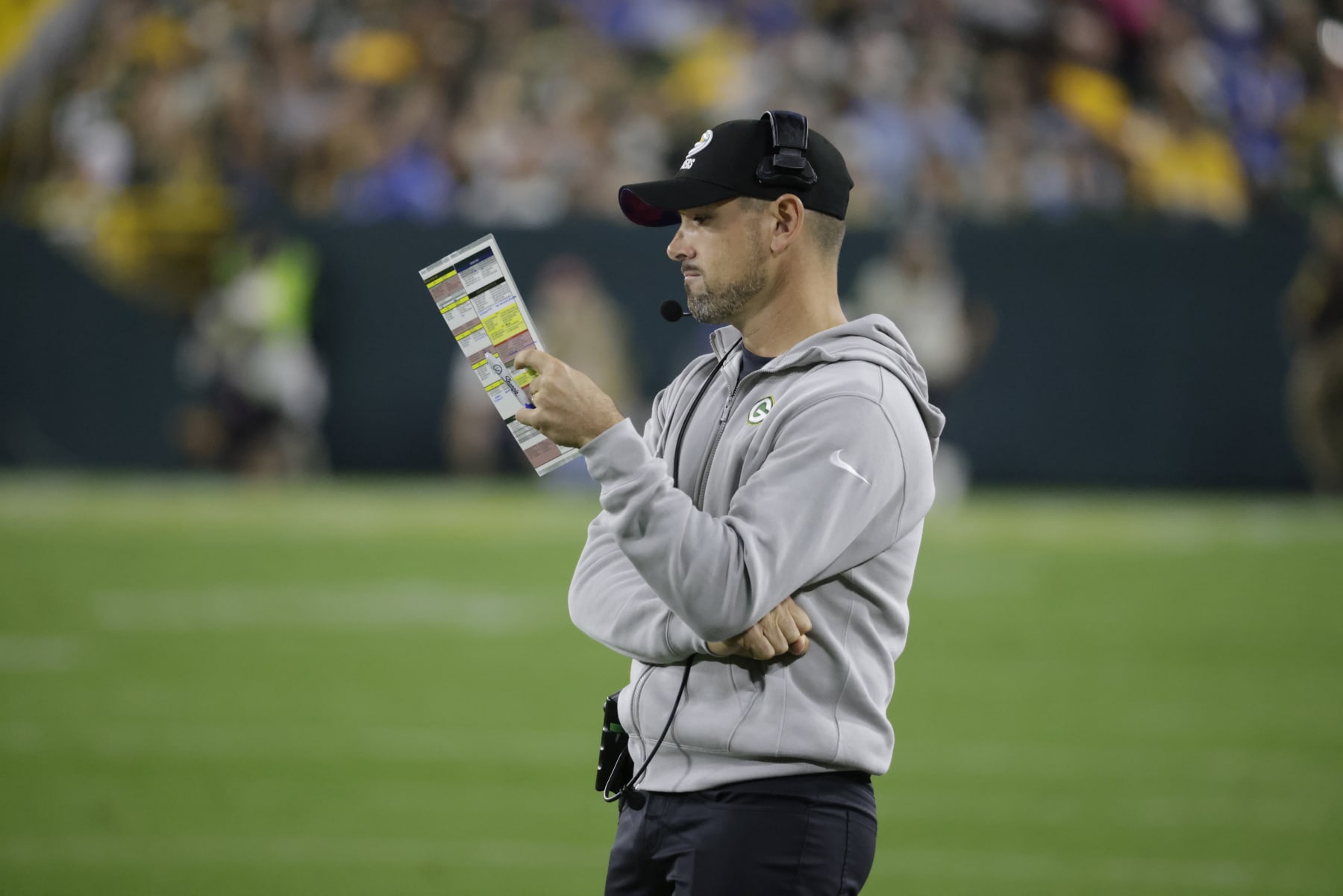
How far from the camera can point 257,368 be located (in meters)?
17.5

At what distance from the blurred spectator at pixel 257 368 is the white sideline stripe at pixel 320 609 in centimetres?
529

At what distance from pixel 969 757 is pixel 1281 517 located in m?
8.86

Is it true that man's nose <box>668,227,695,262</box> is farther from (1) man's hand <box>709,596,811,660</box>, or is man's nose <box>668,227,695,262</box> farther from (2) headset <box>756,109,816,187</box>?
(1) man's hand <box>709,596,811,660</box>

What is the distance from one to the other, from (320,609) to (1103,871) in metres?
6.37

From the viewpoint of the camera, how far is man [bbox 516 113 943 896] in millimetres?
2902

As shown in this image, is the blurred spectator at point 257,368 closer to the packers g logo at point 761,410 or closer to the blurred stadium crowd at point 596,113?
the blurred stadium crowd at point 596,113

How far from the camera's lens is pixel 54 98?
69.2ft

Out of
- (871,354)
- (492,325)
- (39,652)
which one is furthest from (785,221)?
(39,652)

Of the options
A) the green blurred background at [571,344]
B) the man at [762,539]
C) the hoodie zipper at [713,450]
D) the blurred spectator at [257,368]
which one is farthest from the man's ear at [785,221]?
the blurred spectator at [257,368]

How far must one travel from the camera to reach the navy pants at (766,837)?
122 inches

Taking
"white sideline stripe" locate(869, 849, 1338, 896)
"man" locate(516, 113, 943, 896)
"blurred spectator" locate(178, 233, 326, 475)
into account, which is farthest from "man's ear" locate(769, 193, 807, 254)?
"blurred spectator" locate(178, 233, 326, 475)

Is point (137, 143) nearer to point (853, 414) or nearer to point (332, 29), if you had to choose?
point (332, 29)

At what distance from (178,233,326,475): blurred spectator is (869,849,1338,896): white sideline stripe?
38.5 ft

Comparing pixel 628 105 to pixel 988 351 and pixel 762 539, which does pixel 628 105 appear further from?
pixel 762 539
